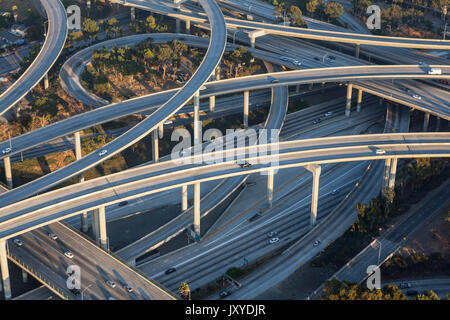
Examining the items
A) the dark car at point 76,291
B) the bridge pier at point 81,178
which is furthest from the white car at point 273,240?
the dark car at point 76,291

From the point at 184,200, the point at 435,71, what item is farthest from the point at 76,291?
the point at 435,71

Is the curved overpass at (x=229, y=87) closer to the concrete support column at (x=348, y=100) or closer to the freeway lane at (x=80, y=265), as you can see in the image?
the concrete support column at (x=348, y=100)

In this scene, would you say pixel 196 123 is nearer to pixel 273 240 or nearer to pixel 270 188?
pixel 270 188

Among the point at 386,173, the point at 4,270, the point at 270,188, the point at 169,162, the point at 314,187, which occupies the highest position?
the point at 169,162

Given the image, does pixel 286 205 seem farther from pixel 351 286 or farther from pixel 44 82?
pixel 44 82

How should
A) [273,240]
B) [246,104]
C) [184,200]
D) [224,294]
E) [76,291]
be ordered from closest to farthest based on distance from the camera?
[76,291]
[224,294]
[273,240]
[184,200]
[246,104]

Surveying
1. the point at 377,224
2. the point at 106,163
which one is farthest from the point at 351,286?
the point at 106,163
